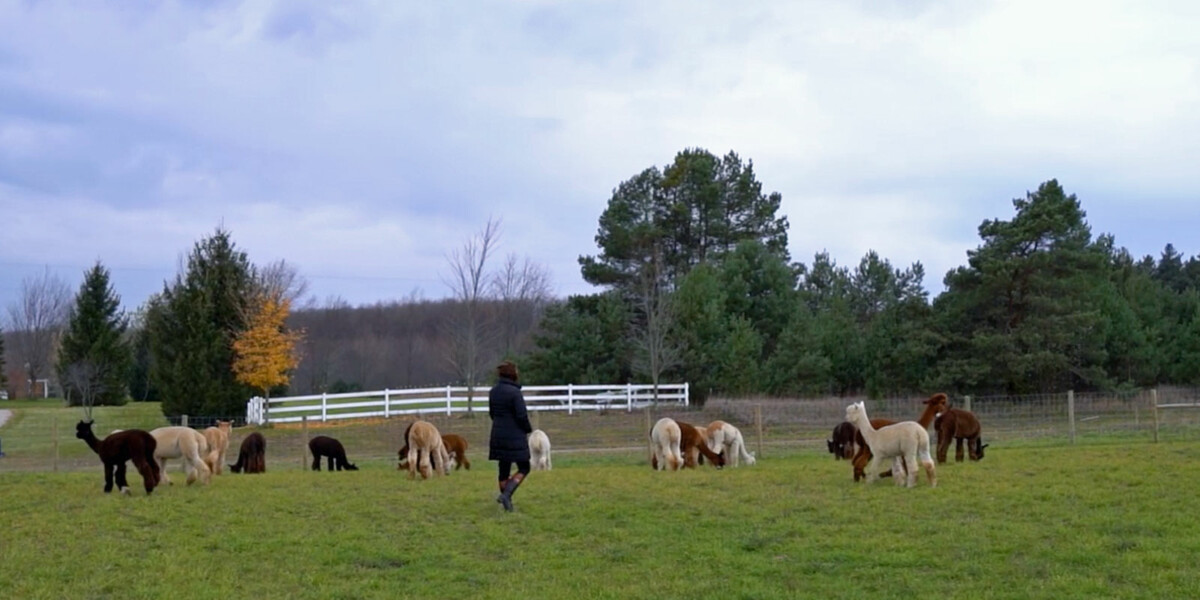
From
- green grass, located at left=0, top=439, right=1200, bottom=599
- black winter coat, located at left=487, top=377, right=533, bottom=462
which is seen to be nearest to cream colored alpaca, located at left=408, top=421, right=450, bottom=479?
green grass, located at left=0, top=439, right=1200, bottom=599

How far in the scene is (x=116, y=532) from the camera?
1127 cm

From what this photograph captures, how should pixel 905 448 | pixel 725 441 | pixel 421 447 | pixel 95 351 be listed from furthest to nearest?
pixel 95 351
pixel 725 441
pixel 421 447
pixel 905 448

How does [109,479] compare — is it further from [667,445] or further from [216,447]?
[667,445]

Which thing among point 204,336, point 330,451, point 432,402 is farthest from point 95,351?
point 330,451

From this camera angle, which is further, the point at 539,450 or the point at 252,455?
the point at 539,450

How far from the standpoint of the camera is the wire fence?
24.3 m

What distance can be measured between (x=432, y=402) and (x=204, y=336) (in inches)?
368

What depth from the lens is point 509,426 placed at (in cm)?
1242

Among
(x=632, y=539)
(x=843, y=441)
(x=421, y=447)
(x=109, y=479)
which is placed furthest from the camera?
(x=843, y=441)

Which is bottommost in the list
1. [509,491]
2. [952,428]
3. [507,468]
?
[509,491]

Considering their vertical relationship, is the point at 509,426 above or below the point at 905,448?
above

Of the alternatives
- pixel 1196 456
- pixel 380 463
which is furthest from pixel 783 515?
pixel 380 463

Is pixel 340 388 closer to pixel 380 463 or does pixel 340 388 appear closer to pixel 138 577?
pixel 380 463

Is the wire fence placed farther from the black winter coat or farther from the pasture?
the black winter coat
